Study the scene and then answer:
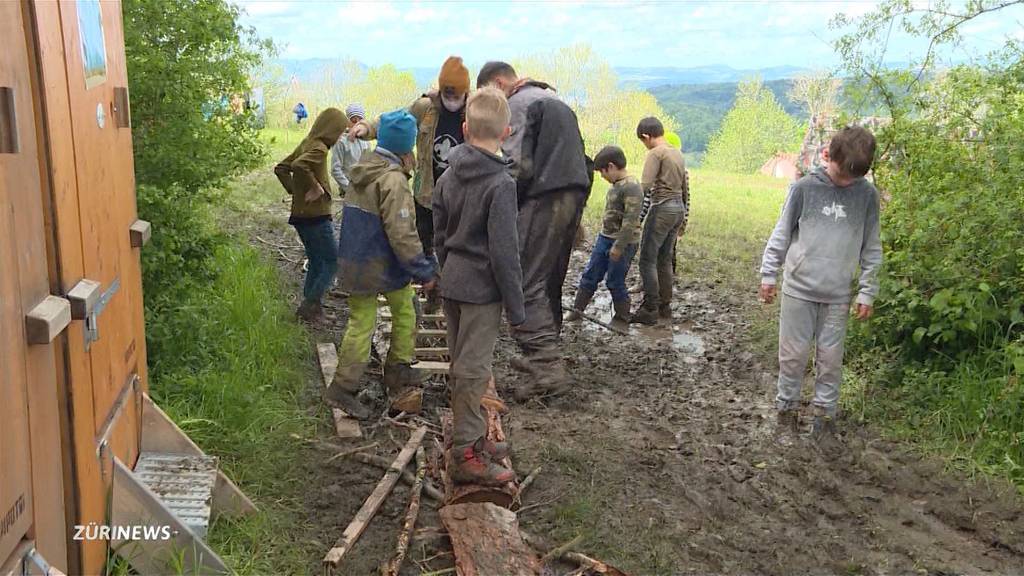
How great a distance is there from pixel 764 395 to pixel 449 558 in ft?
10.9

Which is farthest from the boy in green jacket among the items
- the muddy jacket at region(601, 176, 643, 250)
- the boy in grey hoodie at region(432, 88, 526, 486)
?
the boy in grey hoodie at region(432, 88, 526, 486)

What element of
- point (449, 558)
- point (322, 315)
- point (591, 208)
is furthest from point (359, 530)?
point (591, 208)

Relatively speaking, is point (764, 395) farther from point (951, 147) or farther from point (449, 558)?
point (449, 558)

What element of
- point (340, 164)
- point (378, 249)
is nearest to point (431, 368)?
point (378, 249)

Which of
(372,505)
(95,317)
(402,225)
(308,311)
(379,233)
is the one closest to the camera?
(95,317)

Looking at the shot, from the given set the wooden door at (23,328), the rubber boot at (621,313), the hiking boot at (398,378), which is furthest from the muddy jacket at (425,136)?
the wooden door at (23,328)

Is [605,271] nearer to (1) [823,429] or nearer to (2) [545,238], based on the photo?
(2) [545,238]

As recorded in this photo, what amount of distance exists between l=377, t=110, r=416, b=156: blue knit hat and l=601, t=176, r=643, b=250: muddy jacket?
10.4ft

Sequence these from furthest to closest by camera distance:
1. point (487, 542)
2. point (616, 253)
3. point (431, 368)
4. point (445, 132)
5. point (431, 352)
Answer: point (616, 253) < point (445, 132) < point (431, 352) < point (431, 368) < point (487, 542)

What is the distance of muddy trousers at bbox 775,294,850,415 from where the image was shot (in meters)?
5.11

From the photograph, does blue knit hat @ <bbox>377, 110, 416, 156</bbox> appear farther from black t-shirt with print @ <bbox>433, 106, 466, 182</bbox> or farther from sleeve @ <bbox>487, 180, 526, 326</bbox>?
black t-shirt with print @ <bbox>433, 106, 466, 182</bbox>

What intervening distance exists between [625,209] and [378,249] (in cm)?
337

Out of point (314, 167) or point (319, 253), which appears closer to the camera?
point (314, 167)

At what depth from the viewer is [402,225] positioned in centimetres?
499
